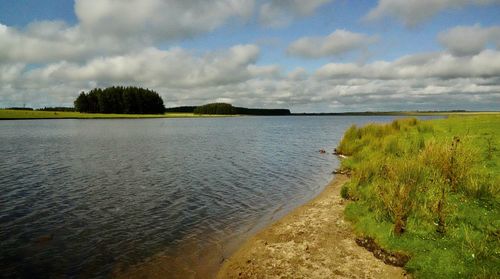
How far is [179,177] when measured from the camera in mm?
27297

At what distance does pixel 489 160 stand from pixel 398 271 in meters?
12.0

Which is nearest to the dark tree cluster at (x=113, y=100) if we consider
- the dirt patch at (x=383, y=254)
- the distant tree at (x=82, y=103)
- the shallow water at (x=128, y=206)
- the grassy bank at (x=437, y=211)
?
the distant tree at (x=82, y=103)

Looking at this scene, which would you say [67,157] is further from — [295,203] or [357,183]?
[357,183]

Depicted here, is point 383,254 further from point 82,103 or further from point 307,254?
point 82,103

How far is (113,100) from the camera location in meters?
180

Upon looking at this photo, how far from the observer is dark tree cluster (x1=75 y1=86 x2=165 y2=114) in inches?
7062

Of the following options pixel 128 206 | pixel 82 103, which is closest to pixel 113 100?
pixel 82 103

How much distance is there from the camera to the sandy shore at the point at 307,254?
35.3 ft

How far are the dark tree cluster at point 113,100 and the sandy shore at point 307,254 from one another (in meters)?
182

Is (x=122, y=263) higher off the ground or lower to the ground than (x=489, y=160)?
lower

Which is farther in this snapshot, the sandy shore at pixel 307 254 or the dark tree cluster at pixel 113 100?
the dark tree cluster at pixel 113 100

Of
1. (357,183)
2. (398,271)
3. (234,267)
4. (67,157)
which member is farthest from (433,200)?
(67,157)

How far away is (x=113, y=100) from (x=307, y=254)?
609 ft

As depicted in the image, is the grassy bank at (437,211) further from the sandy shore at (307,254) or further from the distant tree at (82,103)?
the distant tree at (82,103)
